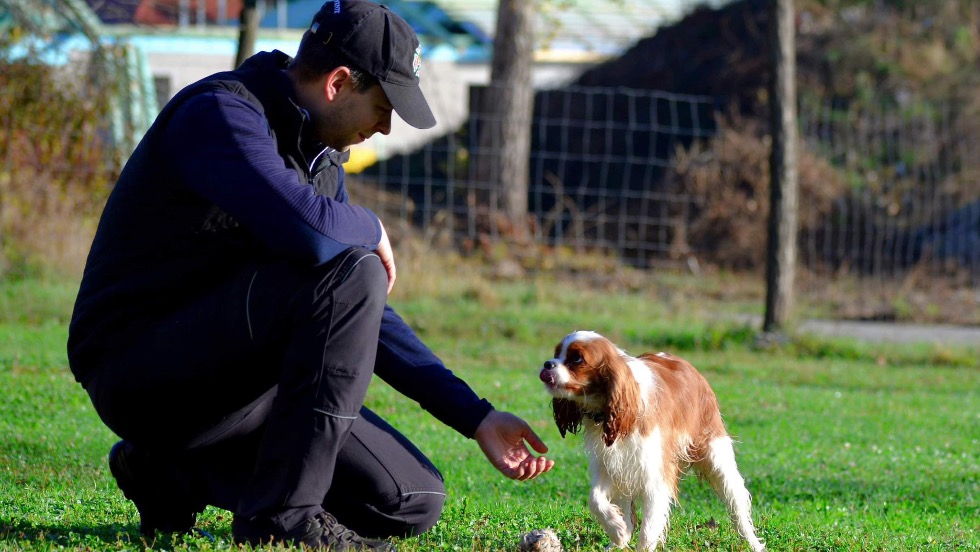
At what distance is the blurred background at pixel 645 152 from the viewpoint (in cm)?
1109

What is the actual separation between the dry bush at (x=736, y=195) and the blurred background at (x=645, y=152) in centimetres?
3

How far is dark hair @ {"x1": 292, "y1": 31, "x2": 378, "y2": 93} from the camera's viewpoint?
11.1 feet

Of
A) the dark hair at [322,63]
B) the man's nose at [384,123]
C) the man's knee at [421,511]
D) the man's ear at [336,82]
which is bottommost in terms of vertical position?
the man's knee at [421,511]

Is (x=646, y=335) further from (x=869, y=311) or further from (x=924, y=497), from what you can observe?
(x=924, y=497)

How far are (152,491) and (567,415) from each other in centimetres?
141

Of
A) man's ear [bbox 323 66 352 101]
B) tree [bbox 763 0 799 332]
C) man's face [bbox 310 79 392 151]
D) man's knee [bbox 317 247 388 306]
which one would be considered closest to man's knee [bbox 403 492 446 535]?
man's knee [bbox 317 247 388 306]

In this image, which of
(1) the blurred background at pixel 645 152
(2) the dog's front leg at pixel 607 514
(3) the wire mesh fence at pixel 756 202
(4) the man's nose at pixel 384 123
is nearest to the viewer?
(4) the man's nose at pixel 384 123

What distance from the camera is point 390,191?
15852 millimetres

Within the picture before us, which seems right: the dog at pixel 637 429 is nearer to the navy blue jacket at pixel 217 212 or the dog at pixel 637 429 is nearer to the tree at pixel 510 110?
the navy blue jacket at pixel 217 212

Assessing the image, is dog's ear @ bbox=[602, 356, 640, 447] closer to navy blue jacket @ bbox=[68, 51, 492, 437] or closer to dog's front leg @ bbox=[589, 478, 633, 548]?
dog's front leg @ bbox=[589, 478, 633, 548]

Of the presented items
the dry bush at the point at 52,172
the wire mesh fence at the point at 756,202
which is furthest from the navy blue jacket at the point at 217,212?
the wire mesh fence at the point at 756,202

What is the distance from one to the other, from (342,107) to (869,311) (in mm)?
10146

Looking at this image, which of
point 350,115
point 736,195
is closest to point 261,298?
point 350,115

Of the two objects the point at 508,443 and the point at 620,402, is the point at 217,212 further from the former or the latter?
the point at 620,402
